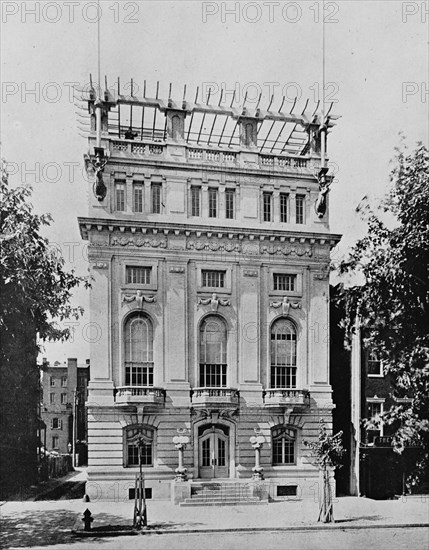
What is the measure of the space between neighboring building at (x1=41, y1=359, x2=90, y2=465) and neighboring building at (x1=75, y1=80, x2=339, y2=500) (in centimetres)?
3914

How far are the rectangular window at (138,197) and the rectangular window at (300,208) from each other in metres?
9.16

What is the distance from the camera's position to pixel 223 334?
36.6 m

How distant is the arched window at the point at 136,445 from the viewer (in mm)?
34719

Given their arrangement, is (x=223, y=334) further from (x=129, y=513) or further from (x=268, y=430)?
(x=129, y=513)

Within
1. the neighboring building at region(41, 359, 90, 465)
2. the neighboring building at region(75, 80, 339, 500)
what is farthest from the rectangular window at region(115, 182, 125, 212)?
the neighboring building at region(41, 359, 90, 465)

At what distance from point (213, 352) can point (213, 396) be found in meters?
2.57

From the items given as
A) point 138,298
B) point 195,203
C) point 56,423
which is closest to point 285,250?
point 195,203

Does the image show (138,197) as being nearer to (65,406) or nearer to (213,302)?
(213,302)

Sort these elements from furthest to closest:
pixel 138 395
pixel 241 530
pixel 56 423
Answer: pixel 56 423, pixel 138 395, pixel 241 530

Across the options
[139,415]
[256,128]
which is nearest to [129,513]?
[139,415]

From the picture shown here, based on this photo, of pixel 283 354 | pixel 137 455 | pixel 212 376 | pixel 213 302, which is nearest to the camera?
pixel 137 455

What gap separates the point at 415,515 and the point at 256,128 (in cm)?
2237

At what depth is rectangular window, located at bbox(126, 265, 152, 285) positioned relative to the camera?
3584 cm

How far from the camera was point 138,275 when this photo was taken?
36000mm
